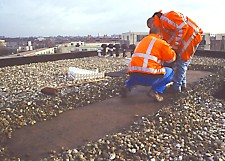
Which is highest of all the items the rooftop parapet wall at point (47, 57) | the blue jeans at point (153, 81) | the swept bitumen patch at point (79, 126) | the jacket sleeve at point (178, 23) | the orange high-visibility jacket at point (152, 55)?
the jacket sleeve at point (178, 23)

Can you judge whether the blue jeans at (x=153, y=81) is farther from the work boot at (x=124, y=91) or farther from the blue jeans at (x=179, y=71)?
the blue jeans at (x=179, y=71)

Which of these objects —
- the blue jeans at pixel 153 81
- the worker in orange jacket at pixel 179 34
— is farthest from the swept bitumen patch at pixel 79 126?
the worker in orange jacket at pixel 179 34

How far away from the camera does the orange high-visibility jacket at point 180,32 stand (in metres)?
4.55

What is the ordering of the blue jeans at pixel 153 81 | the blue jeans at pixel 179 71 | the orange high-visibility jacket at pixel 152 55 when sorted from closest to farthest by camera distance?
the orange high-visibility jacket at pixel 152 55 < the blue jeans at pixel 153 81 < the blue jeans at pixel 179 71

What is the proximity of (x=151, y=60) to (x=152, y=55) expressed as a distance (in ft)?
0.28

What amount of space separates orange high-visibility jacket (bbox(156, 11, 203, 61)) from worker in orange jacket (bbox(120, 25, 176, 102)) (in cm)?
38

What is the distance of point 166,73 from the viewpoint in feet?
14.7

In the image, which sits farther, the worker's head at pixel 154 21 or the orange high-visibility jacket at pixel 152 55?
the worker's head at pixel 154 21

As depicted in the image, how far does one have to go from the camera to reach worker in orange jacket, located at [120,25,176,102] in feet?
13.5

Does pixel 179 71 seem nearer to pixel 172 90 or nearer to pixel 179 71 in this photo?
pixel 179 71

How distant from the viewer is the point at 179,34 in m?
4.68

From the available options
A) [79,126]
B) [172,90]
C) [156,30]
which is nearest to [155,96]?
[172,90]

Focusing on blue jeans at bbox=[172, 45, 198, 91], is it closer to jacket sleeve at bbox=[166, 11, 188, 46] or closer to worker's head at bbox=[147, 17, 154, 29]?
jacket sleeve at bbox=[166, 11, 188, 46]

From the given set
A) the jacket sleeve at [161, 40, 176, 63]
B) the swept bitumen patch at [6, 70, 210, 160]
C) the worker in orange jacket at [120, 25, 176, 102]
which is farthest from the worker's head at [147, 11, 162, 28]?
the swept bitumen patch at [6, 70, 210, 160]
